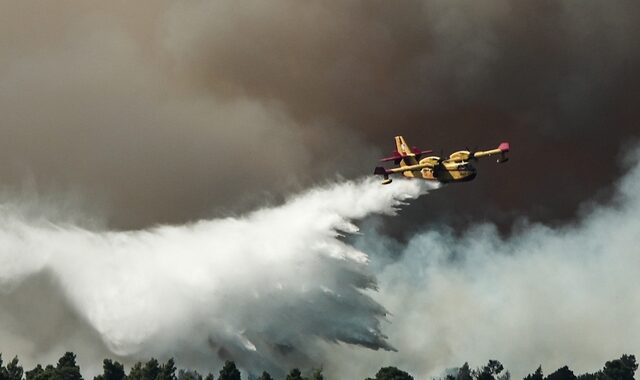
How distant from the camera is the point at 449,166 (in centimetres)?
10481

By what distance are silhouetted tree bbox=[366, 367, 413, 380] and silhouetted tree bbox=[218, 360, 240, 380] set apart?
22004mm

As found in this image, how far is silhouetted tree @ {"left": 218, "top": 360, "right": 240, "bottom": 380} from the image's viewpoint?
14462 centimetres

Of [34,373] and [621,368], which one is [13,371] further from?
[621,368]

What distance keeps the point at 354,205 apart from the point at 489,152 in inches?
537

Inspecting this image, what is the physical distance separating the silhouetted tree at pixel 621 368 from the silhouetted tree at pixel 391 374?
124ft

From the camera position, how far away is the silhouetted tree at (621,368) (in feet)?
589

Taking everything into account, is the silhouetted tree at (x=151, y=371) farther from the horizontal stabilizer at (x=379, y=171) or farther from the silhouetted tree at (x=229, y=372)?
the horizontal stabilizer at (x=379, y=171)

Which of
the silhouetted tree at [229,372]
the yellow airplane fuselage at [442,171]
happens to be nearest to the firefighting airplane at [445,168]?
the yellow airplane fuselage at [442,171]

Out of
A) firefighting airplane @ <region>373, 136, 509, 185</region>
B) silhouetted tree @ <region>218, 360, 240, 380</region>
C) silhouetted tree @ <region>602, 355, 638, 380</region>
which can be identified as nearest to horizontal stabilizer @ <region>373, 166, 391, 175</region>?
firefighting airplane @ <region>373, 136, 509, 185</region>

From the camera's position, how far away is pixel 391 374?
519ft

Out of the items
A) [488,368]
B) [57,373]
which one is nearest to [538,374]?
[488,368]

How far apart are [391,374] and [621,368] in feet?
140

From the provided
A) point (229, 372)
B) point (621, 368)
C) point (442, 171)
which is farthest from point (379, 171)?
point (621, 368)

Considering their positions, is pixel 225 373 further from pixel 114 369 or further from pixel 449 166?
pixel 449 166
